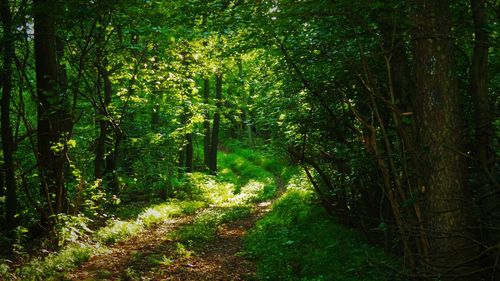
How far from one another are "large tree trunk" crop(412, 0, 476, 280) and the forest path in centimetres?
420

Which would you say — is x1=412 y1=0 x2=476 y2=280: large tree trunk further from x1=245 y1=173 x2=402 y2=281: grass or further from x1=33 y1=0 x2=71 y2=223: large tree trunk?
x1=33 y1=0 x2=71 y2=223: large tree trunk

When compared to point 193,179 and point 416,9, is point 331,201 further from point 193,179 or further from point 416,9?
point 193,179

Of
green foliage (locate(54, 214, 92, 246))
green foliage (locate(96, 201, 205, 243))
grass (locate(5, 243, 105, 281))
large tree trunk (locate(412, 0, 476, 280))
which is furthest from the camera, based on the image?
green foliage (locate(96, 201, 205, 243))

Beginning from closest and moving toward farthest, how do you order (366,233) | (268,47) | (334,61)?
(334,61) < (268,47) < (366,233)

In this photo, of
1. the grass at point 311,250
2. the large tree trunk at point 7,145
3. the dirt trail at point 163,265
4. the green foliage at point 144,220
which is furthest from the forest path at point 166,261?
the large tree trunk at point 7,145

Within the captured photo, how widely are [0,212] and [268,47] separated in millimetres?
8448

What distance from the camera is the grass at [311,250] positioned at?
6.93 m

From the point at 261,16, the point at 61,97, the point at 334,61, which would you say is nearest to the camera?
the point at 261,16

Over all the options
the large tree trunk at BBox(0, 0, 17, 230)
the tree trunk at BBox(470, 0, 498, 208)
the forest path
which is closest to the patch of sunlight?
the forest path

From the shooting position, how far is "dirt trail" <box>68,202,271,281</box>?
771cm

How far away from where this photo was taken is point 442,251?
15.0 feet

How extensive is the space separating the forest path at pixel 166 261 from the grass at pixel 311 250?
517mm

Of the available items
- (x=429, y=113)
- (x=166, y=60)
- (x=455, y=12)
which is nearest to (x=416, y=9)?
(x=429, y=113)

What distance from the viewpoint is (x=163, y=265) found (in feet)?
27.6
